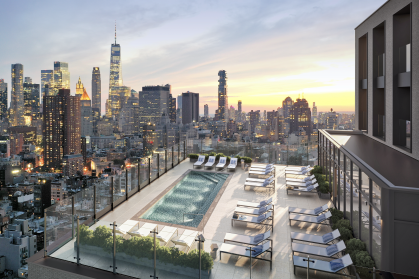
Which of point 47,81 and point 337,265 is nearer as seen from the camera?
point 337,265

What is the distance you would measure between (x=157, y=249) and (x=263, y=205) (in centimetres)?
427

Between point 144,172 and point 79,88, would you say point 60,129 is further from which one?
point 144,172

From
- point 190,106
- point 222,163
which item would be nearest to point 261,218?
point 222,163

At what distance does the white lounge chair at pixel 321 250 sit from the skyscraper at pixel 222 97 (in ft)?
246

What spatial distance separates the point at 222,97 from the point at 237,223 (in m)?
92.7

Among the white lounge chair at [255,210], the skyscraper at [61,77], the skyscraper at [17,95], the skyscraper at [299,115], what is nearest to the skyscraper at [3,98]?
the skyscraper at [17,95]

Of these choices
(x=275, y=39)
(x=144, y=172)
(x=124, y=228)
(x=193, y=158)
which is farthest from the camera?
(x=275, y=39)

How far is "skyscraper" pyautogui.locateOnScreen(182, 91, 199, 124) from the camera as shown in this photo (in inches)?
3857

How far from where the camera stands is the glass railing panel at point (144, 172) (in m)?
10.6

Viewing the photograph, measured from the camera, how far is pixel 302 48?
84.5 feet

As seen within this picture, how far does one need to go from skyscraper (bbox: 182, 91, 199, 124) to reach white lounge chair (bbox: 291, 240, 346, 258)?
3621 inches

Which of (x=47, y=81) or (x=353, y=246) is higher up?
(x=47, y=81)

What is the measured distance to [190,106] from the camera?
102m

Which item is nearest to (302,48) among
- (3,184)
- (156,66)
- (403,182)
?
(403,182)
